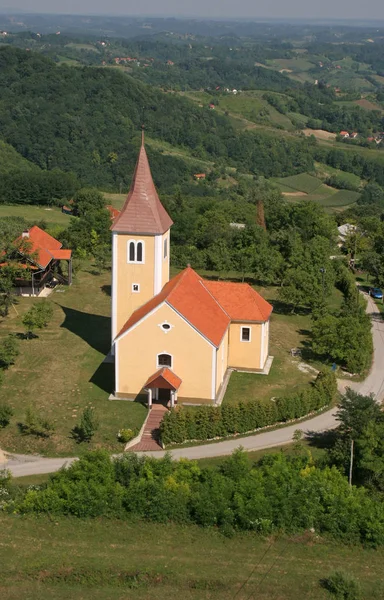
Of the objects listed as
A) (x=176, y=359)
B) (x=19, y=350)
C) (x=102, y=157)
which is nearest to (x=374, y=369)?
(x=176, y=359)

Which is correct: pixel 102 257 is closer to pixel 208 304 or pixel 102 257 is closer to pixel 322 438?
pixel 208 304

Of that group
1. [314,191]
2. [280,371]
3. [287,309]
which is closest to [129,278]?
[280,371]

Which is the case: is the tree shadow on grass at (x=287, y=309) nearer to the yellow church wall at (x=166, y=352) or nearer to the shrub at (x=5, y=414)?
the yellow church wall at (x=166, y=352)

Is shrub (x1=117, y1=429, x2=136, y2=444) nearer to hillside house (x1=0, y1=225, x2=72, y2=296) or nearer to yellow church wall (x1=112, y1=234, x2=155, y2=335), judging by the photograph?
yellow church wall (x1=112, y1=234, x2=155, y2=335)

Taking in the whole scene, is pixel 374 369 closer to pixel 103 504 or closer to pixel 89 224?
pixel 103 504

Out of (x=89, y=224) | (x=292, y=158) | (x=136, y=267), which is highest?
(x=136, y=267)
